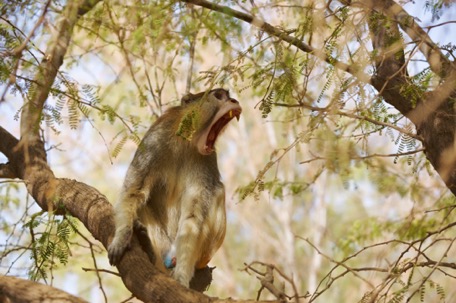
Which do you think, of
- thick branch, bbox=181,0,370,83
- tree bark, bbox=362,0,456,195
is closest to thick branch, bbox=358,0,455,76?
tree bark, bbox=362,0,456,195

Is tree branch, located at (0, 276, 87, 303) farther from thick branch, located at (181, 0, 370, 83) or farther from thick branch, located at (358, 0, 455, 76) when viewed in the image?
thick branch, located at (358, 0, 455, 76)

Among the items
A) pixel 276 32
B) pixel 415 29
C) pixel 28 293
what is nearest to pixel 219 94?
pixel 276 32

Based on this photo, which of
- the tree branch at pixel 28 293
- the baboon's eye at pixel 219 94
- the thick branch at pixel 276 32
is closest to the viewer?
the tree branch at pixel 28 293

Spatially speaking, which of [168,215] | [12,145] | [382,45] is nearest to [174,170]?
[168,215]

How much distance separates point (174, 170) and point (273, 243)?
9832 millimetres

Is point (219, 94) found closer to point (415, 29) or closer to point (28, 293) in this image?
point (415, 29)

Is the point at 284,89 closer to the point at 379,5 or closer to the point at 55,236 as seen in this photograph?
the point at 379,5

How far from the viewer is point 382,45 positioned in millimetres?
3336

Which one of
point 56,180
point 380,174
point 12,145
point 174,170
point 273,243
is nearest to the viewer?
point 56,180

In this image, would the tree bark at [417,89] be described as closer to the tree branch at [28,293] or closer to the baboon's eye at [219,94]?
the baboon's eye at [219,94]

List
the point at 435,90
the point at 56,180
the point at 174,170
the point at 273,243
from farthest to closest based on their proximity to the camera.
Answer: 1. the point at 273,243
2. the point at 174,170
3. the point at 56,180
4. the point at 435,90

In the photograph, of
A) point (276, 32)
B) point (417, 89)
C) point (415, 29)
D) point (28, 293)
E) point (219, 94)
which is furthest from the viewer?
point (219, 94)

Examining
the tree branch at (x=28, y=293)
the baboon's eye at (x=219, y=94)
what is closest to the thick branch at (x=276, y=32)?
the baboon's eye at (x=219, y=94)

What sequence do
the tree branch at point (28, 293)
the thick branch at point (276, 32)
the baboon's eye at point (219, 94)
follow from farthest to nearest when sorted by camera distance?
1. the baboon's eye at point (219, 94)
2. the thick branch at point (276, 32)
3. the tree branch at point (28, 293)
